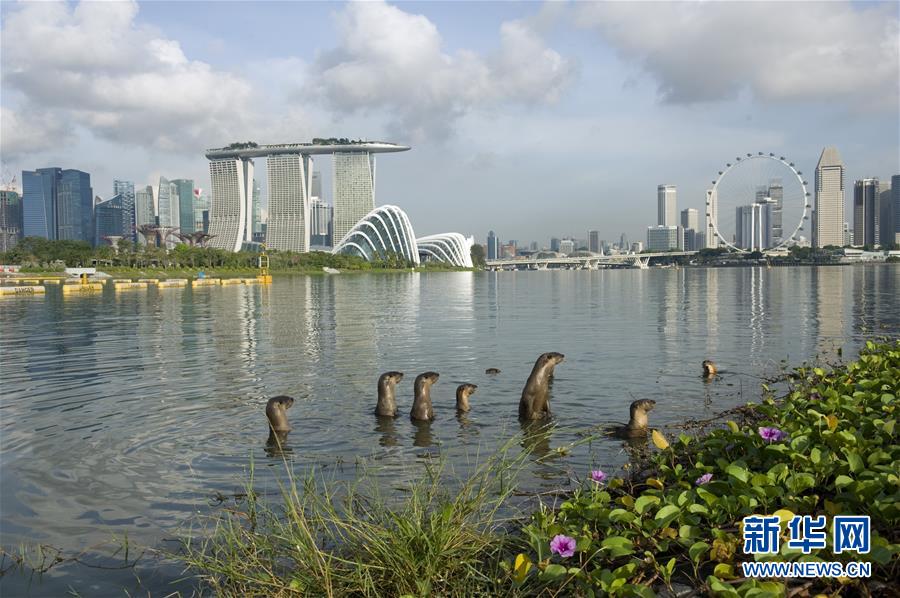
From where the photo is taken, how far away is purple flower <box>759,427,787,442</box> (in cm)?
471

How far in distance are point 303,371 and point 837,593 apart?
43.0ft

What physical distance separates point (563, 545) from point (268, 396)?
9574 mm

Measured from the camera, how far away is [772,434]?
186 inches

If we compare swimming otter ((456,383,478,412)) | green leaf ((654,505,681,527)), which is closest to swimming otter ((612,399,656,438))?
swimming otter ((456,383,478,412))

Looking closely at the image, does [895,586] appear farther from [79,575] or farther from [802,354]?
[802,354]

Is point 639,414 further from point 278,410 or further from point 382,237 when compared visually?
point 382,237

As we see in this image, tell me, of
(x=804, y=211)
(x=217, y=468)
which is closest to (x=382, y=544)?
(x=217, y=468)

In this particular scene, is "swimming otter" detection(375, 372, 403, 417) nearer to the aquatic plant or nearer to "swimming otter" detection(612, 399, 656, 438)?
"swimming otter" detection(612, 399, 656, 438)

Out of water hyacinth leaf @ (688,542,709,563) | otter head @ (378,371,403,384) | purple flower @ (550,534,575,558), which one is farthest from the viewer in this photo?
otter head @ (378,371,403,384)

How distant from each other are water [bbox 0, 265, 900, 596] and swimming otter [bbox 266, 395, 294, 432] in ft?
0.86

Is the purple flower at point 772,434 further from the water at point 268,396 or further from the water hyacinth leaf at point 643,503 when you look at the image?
the water at point 268,396

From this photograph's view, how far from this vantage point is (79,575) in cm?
535

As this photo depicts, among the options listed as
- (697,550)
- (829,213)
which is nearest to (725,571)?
(697,550)

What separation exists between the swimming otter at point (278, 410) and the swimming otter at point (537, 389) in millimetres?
3389
